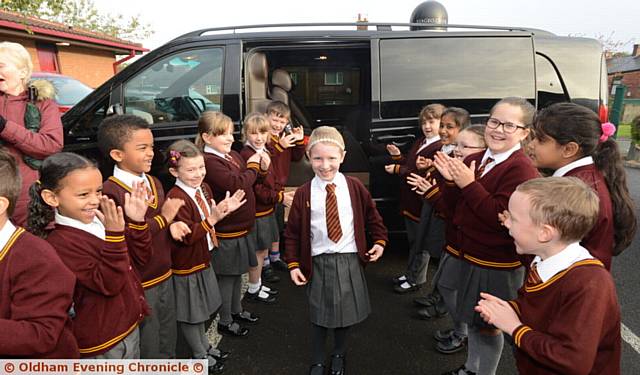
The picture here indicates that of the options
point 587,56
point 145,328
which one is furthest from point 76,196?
point 587,56

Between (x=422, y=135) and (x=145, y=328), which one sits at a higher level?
(x=422, y=135)

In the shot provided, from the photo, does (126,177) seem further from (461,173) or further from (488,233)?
(488,233)

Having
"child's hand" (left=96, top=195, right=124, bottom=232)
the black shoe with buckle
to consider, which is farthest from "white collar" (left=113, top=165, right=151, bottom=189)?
the black shoe with buckle

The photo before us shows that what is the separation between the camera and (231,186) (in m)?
2.72

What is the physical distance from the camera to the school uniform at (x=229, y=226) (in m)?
2.71

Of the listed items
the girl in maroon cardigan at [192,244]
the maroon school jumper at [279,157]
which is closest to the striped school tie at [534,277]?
the girl in maroon cardigan at [192,244]

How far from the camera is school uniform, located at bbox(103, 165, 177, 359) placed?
1.98 meters

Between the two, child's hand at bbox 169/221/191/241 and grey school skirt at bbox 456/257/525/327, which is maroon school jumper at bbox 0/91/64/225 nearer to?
child's hand at bbox 169/221/191/241

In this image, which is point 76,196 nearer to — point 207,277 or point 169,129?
point 207,277

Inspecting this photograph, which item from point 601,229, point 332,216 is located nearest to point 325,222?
point 332,216

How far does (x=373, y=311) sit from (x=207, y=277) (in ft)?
4.88

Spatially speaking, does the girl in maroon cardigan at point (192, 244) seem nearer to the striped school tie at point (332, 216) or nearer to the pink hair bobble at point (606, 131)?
the striped school tie at point (332, 216)

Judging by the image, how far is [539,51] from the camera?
11.9 ft

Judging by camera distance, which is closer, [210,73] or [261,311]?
[261,311]
